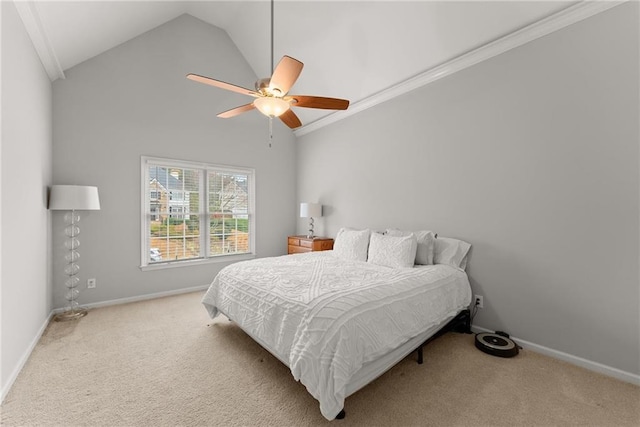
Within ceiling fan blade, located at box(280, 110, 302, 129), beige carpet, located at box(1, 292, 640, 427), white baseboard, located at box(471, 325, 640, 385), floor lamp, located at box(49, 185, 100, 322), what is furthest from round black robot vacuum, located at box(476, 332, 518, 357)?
floor lamp, located at box(49, 185, 100, 322)

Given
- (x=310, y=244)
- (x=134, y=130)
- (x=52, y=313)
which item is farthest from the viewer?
(x=310, y=244)

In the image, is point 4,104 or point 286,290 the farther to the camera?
point 286,290

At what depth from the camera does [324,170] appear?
16.0 ft

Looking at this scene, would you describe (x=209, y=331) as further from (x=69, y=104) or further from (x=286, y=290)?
(x=69, y=104)

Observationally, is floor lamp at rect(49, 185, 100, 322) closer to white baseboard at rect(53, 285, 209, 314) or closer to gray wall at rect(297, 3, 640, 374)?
white baseboard at rect(53, 285, 209, 314)

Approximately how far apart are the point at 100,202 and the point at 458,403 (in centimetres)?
443

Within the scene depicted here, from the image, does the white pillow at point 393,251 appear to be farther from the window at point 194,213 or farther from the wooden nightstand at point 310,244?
the window at point 194,213

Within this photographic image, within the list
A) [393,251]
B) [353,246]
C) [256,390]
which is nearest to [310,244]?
[353,246]

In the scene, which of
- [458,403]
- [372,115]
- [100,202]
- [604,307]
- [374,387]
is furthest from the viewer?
[372,115]

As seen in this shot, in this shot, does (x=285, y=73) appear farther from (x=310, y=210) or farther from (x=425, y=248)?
(x=310, y=210)

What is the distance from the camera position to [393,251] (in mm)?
2998

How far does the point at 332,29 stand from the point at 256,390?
161 inches

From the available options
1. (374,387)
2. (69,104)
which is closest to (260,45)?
(69,104)

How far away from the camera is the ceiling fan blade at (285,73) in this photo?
1.87 metres
